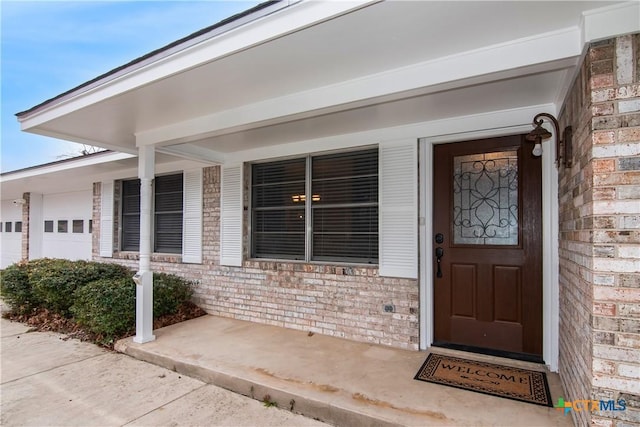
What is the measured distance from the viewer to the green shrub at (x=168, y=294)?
4.85m

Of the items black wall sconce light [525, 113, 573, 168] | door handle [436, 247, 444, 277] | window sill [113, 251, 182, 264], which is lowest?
window sill [113, 251, 182, 264]

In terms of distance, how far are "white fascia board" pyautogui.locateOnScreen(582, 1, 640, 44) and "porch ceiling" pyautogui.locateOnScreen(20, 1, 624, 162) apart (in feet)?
0.13

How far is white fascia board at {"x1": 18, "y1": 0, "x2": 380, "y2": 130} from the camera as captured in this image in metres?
1.97

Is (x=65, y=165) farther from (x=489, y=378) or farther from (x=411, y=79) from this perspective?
(x=489, y=378)

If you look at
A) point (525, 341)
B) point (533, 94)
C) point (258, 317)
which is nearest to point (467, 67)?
point (533, 94)

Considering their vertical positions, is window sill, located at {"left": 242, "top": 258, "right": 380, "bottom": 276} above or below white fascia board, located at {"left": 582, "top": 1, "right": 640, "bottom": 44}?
below

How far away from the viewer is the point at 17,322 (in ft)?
18.0

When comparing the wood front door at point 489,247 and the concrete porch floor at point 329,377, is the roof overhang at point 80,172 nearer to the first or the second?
the concrete porch floor at point 329,377

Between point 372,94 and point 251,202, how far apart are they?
3.09 m

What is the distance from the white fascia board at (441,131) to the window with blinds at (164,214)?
7.93 ft

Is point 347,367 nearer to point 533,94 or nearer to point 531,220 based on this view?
point 531,220

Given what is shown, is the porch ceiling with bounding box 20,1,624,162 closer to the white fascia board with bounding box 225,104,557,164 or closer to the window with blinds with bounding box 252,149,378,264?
the white fascia board with bounding box 225,104,557,164

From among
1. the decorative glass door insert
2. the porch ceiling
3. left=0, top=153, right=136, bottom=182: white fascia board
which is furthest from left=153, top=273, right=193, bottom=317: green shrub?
the decorative glass door insert

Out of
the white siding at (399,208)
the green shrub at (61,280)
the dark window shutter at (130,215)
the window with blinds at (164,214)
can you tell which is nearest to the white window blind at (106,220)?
the dark window shutter at (130,215)
